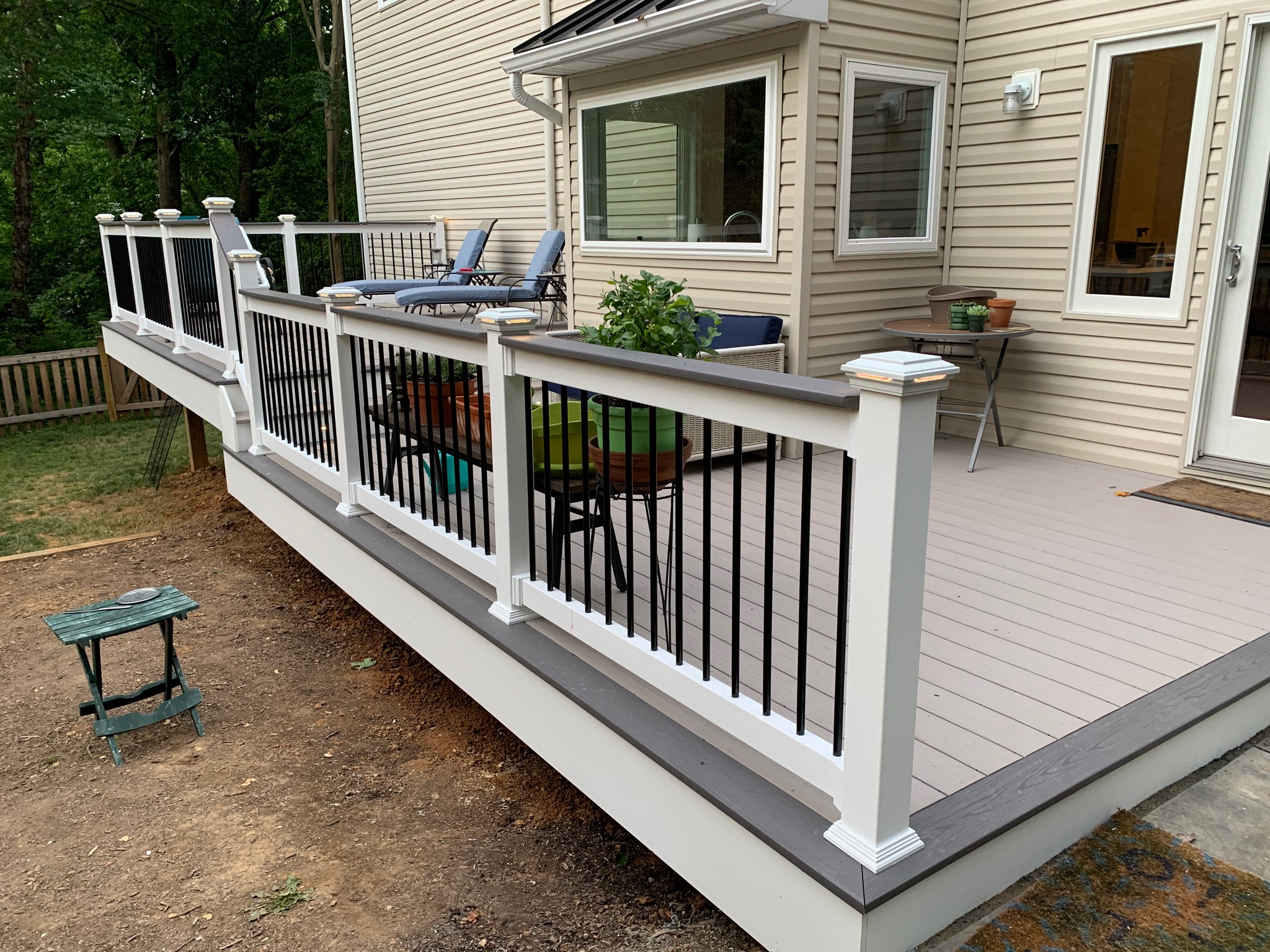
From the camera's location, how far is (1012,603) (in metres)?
3.11

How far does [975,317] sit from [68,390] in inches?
450

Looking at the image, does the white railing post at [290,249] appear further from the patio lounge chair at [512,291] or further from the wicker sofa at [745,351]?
the wicker sofa at [745,351]

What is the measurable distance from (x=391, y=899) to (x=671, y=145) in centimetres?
440

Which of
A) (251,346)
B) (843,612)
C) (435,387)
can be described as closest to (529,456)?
(843,612)

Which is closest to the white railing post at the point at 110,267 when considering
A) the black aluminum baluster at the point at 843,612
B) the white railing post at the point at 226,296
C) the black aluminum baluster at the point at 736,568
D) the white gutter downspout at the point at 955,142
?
the white railing post at the point at 226,296

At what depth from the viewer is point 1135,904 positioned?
1.96m

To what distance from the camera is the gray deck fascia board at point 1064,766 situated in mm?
1850

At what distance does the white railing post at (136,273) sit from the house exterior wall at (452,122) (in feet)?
9.77

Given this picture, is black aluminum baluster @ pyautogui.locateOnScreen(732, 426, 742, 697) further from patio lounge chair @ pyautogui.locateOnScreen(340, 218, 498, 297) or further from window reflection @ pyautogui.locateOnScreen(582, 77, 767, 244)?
patio lounge chair @ pyautogui.locateOnScreen(340, 218, 498, 297)

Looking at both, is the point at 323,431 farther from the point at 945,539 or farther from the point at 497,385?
the point at 945,539

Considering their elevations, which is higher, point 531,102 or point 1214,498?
point 531,102

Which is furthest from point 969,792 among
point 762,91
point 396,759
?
point 762,91

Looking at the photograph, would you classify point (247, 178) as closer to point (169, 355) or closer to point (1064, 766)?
point (169, 355)

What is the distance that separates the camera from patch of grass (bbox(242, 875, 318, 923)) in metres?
2.77
